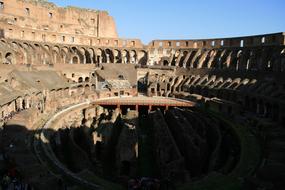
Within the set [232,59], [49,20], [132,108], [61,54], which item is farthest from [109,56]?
[232,59]

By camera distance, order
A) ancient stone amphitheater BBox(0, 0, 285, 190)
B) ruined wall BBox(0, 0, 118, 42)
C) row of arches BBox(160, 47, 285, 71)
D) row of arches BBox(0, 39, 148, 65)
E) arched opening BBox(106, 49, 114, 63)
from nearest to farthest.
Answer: ancient stone amphitheater BBox(0, 0, 285, 190), row of arches BBox(160, 47, 285, 71), row of arches BBox(0, 39, 148, 65), ruined wall BBox(0, 0, 118, 42), arched opening BBox(106, 49, 114, 63)

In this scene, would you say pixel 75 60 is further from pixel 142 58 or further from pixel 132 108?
pixel 132 108

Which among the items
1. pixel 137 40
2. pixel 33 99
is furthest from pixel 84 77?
pixel 33 99

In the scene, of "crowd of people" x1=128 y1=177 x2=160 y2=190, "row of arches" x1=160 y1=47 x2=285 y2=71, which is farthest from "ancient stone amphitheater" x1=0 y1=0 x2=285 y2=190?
"row of arches" x1=160 y1=47 x2=285 y2=71

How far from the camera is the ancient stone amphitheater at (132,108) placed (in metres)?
12.8

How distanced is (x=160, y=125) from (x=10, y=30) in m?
26.2

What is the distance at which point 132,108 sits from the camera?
31.2m

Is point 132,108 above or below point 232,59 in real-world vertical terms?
below

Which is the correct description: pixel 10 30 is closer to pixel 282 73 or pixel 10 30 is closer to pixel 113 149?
pixel 113 149

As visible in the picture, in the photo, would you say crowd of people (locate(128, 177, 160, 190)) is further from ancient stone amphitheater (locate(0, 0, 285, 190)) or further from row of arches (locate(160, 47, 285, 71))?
row of arches (locate(160, 47, 285, 71))

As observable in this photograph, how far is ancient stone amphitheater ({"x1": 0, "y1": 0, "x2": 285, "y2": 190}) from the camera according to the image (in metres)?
12.8

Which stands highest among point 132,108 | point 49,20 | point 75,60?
point 49,20

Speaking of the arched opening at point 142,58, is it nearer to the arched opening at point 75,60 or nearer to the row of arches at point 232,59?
the row of arches at point 232,59

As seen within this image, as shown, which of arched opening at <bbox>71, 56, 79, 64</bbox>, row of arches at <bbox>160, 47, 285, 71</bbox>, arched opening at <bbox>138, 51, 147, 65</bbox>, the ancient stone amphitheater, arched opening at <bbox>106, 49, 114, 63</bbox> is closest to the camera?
the ancient stone amphitheater
